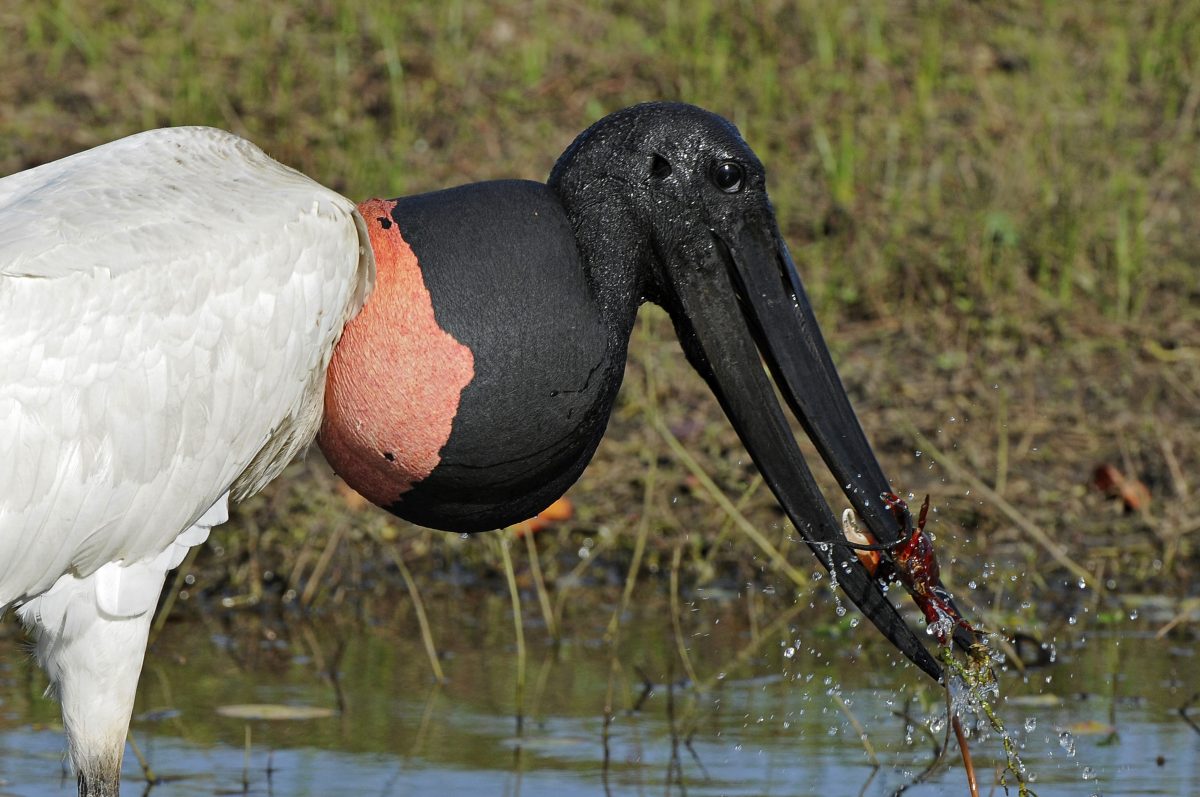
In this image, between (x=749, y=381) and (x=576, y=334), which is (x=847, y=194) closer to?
(x=749, y=381)

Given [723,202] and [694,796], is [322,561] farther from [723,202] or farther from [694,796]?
[723,202]

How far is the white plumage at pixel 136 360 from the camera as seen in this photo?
138 inches

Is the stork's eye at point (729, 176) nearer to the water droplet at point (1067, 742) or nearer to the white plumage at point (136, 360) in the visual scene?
the white plumage at point (136, 360)

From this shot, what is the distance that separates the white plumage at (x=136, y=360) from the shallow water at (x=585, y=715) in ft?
1.08

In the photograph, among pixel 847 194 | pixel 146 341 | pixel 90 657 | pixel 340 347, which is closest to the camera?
pixel 146 341

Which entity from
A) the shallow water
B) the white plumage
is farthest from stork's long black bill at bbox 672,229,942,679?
the shallow water

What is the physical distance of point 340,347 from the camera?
150 inches

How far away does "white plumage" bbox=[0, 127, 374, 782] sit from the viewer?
138 inches

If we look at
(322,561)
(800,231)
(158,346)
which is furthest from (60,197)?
(800,231)

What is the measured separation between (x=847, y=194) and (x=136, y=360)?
4721mm

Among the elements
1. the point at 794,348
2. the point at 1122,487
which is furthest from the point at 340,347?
the point at 1122,487

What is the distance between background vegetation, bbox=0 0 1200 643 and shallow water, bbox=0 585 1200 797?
0.28 m

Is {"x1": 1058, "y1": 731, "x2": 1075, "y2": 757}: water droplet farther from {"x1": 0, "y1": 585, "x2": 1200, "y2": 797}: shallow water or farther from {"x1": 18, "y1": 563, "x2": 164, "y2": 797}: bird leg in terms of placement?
{"x1": 18, "y1": 563, "x2": 164, "y2": 797}: bird leg

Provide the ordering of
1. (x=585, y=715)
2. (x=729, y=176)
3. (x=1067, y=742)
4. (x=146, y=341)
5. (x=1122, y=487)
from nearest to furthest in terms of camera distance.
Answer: (x=146, y=341), (x=729, y=176), (x=1067, y=742), (x=585, y=715), (x=1122, y=487)
